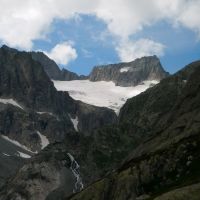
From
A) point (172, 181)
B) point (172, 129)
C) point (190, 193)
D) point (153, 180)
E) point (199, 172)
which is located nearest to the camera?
point (190, 193)

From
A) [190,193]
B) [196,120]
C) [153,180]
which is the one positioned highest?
[196,120]

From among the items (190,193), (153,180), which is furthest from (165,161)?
(190,193)

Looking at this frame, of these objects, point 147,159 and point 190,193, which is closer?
point 190,193

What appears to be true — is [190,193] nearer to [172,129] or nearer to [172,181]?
[172,181]

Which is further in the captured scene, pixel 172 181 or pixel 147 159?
pixel 147 159

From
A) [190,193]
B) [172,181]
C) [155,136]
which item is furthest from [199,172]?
[155,136]

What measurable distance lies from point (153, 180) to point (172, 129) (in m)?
29.4

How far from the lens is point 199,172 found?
13988cm

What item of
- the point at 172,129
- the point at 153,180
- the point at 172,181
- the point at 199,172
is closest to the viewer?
the point at 199,172

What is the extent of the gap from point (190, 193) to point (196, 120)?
59.1 m

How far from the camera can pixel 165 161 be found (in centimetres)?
16312

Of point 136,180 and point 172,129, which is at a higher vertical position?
point 172,129

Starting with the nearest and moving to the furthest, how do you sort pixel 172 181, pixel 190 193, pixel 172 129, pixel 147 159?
pixel 190 193, pixel 172 181, pixel 147 159, pixel 172 129

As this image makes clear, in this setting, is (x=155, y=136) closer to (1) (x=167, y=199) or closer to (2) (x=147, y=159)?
(2) (x=147, y=159)
